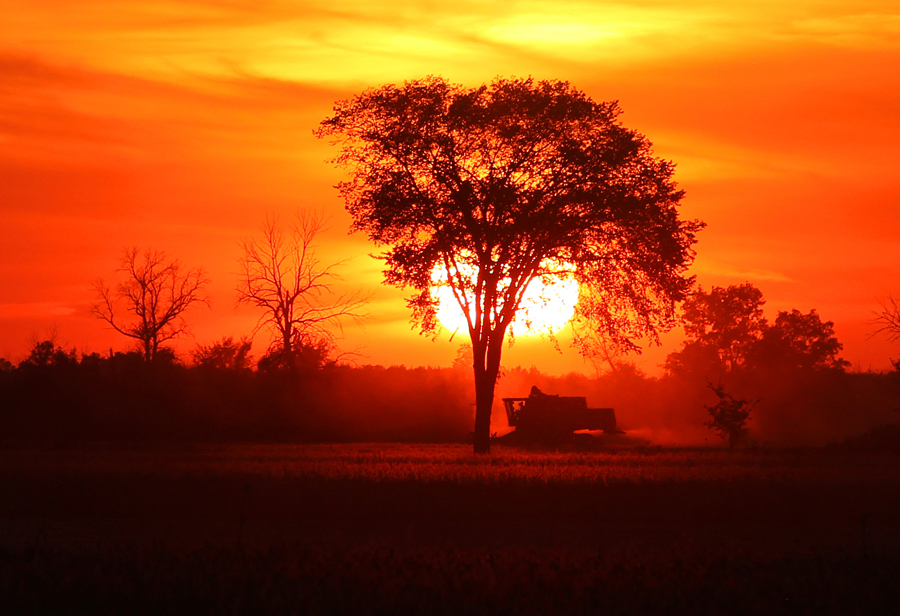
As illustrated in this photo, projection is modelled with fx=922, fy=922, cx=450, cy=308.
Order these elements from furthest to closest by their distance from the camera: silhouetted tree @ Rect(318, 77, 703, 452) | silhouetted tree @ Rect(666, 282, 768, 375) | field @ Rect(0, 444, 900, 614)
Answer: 1. silhouetted tree @ Rect(666, 282, 768, 375)
2. silhouetted tree @ Rect(318, 77, 703, 452)
3. field @ Rect(0, 444, 900, 614)

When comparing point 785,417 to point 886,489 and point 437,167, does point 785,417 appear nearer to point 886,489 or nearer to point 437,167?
point 437,167

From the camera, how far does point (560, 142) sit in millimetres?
36500

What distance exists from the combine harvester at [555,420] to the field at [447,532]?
10925mm

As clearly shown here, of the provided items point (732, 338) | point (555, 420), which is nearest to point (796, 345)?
point (732, 338)

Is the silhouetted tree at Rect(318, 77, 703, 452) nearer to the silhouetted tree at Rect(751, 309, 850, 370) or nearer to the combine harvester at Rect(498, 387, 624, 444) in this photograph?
the combine harvester at Rect(498, 387, 624, 444)

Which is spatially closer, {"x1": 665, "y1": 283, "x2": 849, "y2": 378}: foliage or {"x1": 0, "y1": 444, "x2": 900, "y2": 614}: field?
{"x1": 0, "y1": 444, "x2": 900, "y2": 614}: field

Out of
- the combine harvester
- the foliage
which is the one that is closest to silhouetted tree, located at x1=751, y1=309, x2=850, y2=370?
the foliage

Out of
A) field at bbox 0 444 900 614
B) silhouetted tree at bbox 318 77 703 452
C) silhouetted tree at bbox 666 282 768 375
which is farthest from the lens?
silhouetted tree at bbox 666 282 768 375

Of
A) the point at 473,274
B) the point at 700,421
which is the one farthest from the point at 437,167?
the point at 700,421

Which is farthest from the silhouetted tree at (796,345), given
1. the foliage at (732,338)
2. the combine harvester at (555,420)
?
the combine harvester at (555,420)

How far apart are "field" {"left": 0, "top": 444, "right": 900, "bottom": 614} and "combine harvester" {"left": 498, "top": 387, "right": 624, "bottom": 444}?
10925 mm

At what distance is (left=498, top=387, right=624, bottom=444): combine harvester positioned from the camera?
46281 mm

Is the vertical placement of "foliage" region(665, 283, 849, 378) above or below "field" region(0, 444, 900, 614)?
above

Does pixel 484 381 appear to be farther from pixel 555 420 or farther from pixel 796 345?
pixel 796 345
